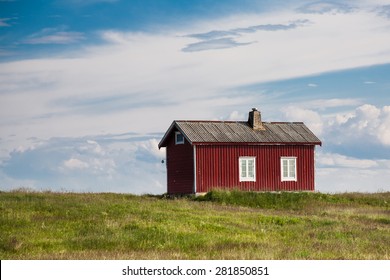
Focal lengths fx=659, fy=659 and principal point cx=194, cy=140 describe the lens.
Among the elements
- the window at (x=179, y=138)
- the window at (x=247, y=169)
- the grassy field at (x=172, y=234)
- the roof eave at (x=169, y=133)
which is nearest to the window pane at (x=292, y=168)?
the window at (x=247, y=169)

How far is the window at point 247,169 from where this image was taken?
44.8 metres

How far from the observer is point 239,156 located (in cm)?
4472

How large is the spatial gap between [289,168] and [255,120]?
419 centimetres

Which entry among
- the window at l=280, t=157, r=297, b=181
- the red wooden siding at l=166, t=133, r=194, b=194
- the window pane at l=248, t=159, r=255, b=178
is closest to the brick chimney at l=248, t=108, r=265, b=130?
the window at l=280, t=157, r=297, b=181

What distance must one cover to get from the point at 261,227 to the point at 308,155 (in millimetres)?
24039

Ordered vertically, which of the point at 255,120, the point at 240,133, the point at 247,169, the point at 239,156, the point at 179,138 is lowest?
the point at 247,169

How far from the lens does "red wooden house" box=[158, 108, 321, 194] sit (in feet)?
143

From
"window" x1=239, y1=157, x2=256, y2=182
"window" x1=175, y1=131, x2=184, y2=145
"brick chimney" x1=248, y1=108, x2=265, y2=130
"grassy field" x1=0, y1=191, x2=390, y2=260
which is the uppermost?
"brick chimney" x1=248, y1=108, x2=265, y2=130

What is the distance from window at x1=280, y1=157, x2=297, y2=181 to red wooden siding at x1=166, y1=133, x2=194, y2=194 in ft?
22.2

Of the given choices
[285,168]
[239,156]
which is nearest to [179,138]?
[239,156]

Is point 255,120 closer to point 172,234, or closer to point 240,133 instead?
point 240,133

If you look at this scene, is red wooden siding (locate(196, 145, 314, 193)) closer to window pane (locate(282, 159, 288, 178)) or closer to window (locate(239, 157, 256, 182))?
window (locate(239, 157, 256, 182))
